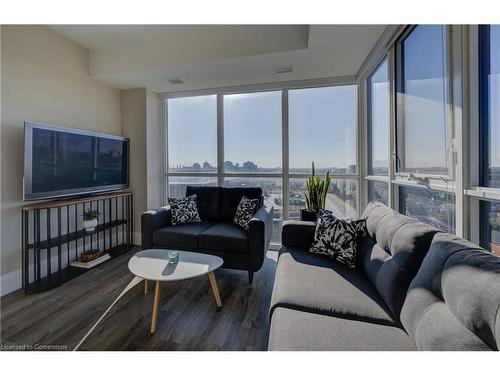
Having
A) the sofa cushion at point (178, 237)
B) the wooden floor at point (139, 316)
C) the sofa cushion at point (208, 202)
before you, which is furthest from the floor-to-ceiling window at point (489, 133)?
the sofa cushion at point (208, 202)

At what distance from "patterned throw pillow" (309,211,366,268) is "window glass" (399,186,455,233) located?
0.45 metres

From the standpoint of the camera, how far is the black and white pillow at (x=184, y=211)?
9.30ft

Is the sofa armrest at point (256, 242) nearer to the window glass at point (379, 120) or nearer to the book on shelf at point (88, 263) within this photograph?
the window glass at point (379, 120)

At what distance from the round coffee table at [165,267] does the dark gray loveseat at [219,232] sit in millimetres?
414

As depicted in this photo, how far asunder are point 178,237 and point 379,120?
2.73 metres

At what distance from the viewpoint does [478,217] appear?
1.29m

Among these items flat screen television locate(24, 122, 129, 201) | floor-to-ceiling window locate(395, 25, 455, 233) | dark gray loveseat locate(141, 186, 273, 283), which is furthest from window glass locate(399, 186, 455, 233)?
flat screen television locate(24, 122, 129, 201)

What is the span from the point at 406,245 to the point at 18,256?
349 cm

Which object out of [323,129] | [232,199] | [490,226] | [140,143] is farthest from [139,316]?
[323,129]

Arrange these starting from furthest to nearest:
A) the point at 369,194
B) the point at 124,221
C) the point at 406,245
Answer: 1. the point at 124,221
2. the point at 369,194
3. the point at 406,245

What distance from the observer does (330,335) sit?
39.4 inches

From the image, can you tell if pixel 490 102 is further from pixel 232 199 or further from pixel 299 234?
pixel 232 199
